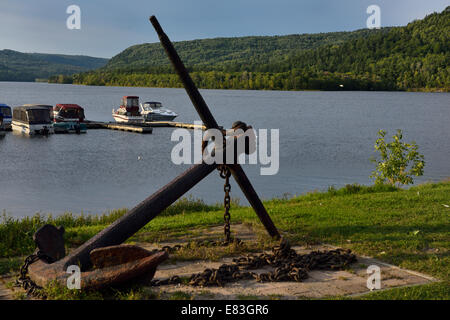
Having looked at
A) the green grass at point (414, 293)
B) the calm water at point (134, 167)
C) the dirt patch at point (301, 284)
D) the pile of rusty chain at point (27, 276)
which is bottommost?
the calm water at point (134, 167)

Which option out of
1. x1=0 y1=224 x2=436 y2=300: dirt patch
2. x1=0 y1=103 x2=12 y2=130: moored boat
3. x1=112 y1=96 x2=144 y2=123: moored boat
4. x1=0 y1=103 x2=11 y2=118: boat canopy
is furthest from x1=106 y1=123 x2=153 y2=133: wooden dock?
x1=0 y1=224 x2=436 y2=300: dirt patch

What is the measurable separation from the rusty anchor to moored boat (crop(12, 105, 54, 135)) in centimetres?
3650

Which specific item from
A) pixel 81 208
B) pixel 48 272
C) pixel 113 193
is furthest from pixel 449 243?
pixel 113 193

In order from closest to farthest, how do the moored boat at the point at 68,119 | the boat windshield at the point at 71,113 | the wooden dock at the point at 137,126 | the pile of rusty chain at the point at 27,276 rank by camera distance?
1. the pile of rusty chain at the point at 27,276
2. the moored boat at the point at 68,119
3. the wooden dock at the point at 137,126
4. the boat windshield at the point at 71,113

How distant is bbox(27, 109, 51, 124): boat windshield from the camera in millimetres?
39906

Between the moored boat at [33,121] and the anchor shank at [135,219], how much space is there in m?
36.7

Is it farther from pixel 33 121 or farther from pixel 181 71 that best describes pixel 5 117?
pixel 181 71

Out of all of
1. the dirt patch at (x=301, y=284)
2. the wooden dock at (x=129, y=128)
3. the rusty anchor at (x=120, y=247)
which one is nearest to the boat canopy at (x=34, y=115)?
the wooden dock at (x=129, y=128)

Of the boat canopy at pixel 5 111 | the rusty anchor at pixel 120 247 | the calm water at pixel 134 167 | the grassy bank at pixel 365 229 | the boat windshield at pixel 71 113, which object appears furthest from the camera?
the boat windshield at pixel 71 113

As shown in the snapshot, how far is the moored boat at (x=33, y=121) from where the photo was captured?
39.5 metres

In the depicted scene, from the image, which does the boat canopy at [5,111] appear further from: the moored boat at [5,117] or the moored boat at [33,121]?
the moored boat at [33,121]

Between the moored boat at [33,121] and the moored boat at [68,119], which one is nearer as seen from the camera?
the moored boat at [33,121]

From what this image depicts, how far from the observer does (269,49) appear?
654ft
